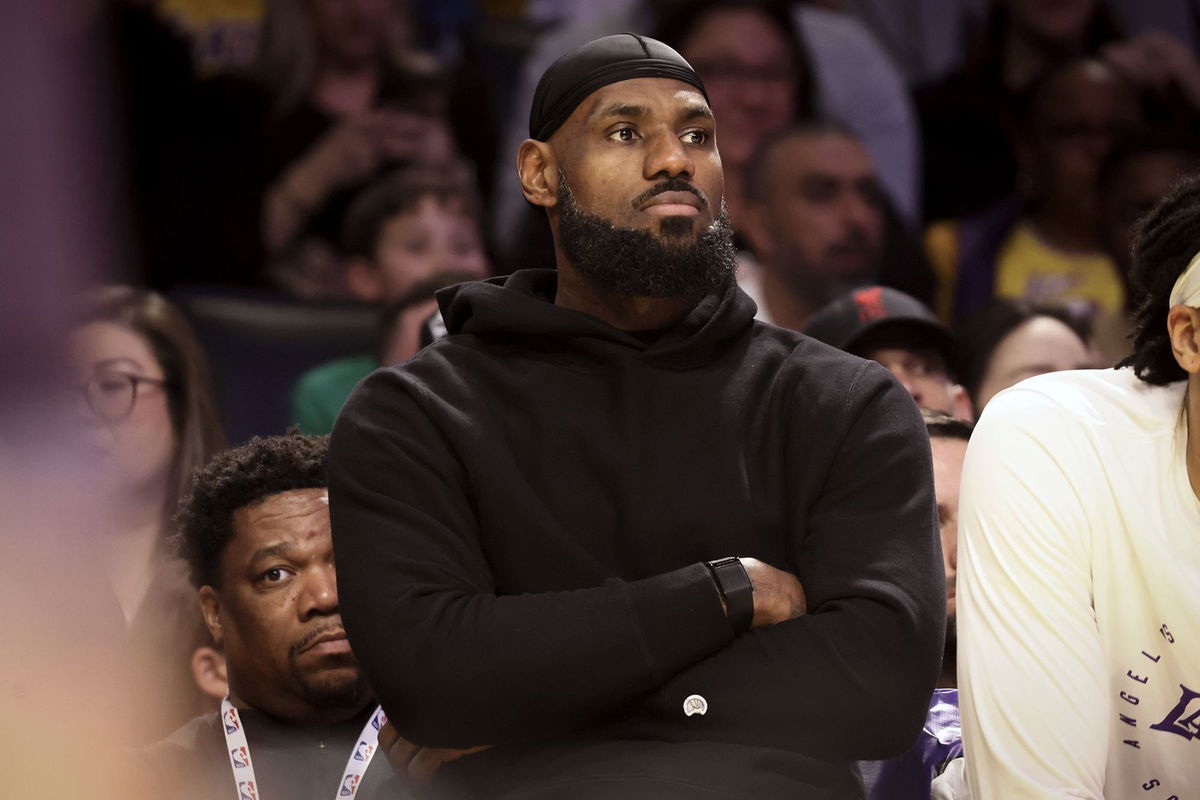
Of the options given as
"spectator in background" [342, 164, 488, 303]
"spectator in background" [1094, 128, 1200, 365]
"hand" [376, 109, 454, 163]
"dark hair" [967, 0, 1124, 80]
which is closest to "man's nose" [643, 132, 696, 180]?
"spectator in background" [342, 164, 488, 303]

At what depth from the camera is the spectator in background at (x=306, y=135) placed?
5762mm

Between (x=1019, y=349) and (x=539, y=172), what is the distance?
7.34ft

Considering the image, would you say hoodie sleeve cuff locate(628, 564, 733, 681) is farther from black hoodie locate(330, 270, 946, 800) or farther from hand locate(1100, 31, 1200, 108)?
hand locate(1100, 31, 1200, 108)

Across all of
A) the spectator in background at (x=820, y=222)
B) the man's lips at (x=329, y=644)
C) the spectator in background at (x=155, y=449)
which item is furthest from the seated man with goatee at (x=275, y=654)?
the spectator in background at (x=820, y=222)

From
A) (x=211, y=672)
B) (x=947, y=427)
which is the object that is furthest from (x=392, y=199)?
(x=947, y=427)

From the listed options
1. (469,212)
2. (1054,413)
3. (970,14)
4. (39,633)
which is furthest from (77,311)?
(970,14)

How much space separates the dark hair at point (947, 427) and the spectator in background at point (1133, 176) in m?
3.00

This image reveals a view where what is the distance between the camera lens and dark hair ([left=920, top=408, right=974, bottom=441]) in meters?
3.17

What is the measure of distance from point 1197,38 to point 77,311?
6.15 meters

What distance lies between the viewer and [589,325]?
240 centimetres

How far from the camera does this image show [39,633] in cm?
105

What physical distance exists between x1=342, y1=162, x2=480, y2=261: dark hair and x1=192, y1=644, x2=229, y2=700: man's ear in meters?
2.80

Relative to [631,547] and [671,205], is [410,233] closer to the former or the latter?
[671,205]

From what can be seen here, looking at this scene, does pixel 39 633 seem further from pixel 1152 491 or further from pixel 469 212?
pixel 469 212
